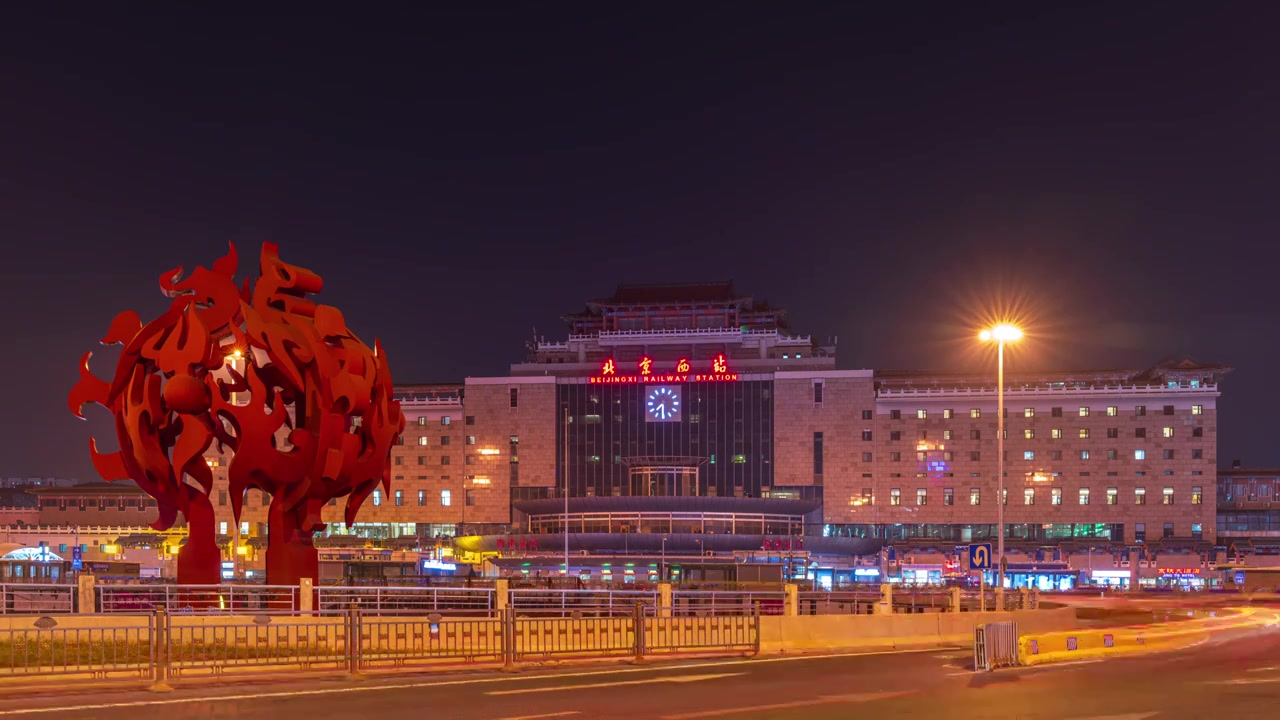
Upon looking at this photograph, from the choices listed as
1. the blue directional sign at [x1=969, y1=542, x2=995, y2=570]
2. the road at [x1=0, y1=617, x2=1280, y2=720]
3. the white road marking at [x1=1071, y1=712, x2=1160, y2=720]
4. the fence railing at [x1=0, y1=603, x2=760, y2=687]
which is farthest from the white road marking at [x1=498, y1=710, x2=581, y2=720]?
the blue directional sign at [x1=969, y1=542, x2=995, y2=570]

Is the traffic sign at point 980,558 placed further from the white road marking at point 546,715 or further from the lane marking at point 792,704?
the white road marking at point 546,715

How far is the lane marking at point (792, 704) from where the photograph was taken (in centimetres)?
2042

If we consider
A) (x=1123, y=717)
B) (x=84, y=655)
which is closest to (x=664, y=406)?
(x=84, y=655)

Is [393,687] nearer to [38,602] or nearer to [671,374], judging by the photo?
[38,602]

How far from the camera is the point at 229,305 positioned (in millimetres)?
39156

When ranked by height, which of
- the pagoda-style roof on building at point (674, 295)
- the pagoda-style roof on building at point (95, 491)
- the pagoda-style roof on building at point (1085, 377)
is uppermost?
the pagoda-style roof on building at point (674, 295)

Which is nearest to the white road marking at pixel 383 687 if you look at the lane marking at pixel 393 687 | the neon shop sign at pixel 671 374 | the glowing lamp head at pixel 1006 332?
the lane marking at pixel 393 687

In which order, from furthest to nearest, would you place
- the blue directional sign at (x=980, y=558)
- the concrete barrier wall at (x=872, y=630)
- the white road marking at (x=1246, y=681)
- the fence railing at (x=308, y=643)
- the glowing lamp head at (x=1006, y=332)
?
the glowing lamp head at (x=1006, y=332) < the blue directional sign at (x=980, y=558) < the concrete barrier wall at (x=872, y=630) < the white road marking at (x=1246, y=681) < the fence railing at (x=308, y=643)

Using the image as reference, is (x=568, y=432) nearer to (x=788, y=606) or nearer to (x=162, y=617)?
(x=788, y=606)

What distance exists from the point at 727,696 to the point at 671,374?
120 m

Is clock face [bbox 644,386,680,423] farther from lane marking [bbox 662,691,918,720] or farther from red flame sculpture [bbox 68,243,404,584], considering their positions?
lane marking [bbox 662,691,918,720]

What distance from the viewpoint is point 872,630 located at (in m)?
40.4

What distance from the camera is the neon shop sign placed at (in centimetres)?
14238

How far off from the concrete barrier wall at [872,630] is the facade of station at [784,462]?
79957mm
